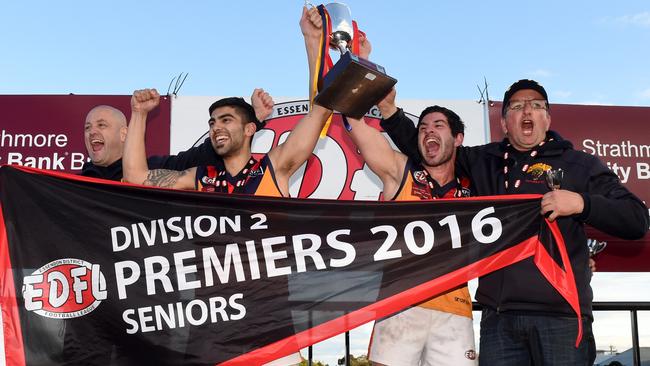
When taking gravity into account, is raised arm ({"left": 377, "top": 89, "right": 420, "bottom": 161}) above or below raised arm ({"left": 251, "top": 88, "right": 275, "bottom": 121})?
below

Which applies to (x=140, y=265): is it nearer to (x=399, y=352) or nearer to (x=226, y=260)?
(x=226, y=260)

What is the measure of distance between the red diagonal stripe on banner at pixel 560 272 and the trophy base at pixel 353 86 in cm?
123

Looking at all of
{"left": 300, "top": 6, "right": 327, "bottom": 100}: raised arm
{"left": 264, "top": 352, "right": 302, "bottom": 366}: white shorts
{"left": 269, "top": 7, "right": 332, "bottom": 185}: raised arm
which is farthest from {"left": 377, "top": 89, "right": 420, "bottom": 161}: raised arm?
{"left": 264, "top": 352, "right": 302, "bottom": 366}: white shorts

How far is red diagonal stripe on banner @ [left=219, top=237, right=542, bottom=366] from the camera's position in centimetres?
375

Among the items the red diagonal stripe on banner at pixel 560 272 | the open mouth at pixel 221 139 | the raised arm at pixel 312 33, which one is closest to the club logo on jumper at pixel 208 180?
the open mouth at pixel 221 139

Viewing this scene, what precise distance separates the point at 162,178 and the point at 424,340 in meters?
2.00

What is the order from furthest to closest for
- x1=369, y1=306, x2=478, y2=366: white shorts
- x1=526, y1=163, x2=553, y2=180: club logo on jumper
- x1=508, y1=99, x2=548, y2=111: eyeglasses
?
x1=508, y1=99, x2=548, y2=111: eyeglasses, x1=526, y1=163, x2=553, y2=180: club logo on jumper, x1=369, y1=306, x2=478, y2=366: white shorts

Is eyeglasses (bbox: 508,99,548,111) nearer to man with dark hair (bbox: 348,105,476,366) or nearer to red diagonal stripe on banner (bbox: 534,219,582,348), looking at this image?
man with dark hair (bbox: 348,105,476,366)

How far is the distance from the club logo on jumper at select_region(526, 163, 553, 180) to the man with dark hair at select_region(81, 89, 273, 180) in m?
1.77

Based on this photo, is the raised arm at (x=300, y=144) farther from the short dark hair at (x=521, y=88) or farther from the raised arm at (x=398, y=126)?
the short dark hair at (x=521, y=88)

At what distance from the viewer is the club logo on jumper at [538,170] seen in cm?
406

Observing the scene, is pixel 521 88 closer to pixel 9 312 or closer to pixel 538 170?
pixel 538 170

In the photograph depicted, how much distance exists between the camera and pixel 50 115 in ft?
19.0

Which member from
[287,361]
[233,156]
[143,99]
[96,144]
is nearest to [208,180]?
[233,156]
